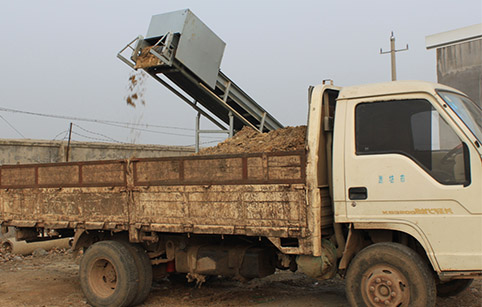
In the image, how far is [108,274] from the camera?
6.02 m

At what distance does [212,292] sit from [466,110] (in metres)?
3.94

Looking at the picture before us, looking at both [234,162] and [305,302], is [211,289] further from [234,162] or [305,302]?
[234,162]

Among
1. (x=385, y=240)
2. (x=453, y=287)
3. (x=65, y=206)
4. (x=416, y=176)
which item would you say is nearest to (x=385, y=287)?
(x=385, y=240)

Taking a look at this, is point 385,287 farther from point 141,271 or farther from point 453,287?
point 141,271

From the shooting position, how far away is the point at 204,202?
5.17 m

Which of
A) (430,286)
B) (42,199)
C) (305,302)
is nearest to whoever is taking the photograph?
(430,286)

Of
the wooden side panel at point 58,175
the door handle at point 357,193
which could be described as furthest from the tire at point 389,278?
the wooden side panel at point 58,175

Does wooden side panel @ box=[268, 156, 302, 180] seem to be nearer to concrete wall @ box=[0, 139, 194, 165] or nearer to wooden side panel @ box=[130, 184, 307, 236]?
wooden side panel @ box=[130, 184, 307, 236]

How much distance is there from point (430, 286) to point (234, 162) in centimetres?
218

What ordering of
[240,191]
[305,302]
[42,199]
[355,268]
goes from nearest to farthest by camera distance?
[355,268], [240,191], [305,302], [42,199]

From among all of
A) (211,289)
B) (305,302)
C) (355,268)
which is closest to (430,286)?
(355,268)

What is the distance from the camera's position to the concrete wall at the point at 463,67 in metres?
12.9

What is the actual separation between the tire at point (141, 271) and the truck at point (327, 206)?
2 cm

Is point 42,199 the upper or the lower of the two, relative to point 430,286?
upper
